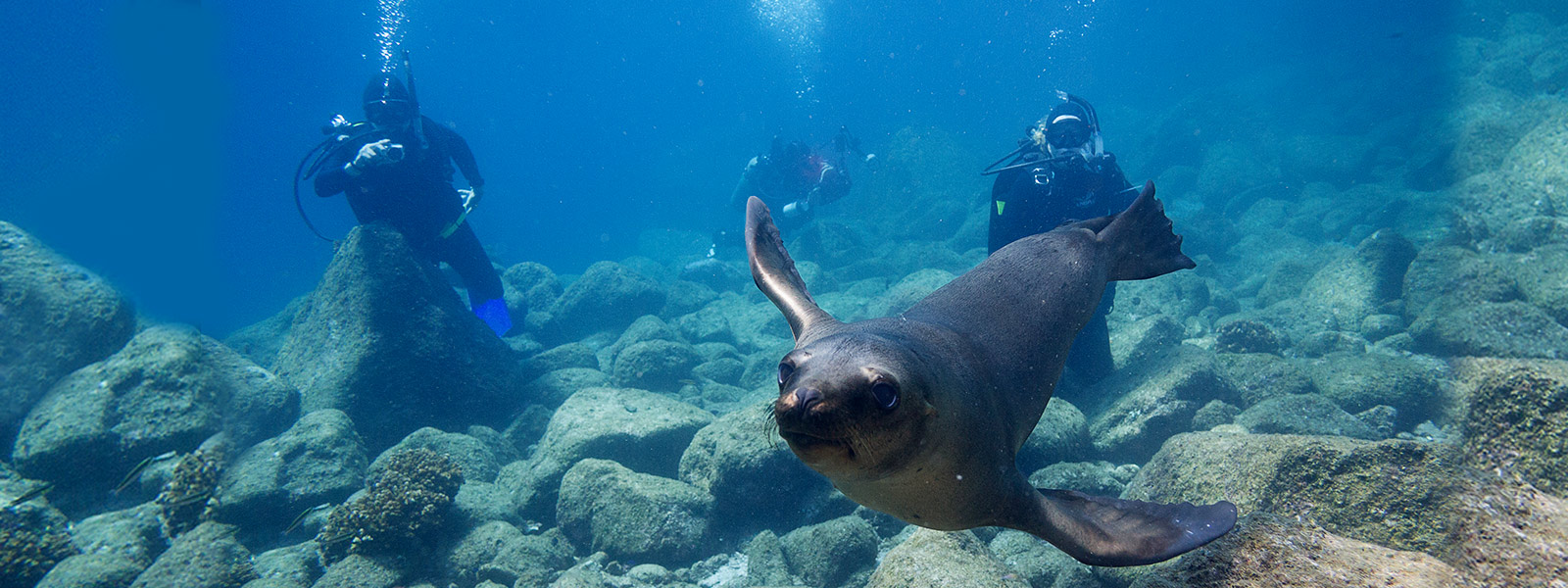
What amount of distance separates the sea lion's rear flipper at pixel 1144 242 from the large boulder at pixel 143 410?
9724mm

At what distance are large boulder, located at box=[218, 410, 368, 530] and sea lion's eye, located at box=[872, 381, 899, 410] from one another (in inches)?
273

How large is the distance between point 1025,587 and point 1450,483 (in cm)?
184

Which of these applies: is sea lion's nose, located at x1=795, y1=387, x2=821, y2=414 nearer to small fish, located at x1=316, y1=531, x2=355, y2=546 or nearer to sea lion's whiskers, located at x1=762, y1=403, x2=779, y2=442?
sea lion's whiskers, located at x1=762, y1=403, x2=779, y2=442

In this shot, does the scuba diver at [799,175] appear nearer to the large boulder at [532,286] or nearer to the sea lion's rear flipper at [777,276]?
the large boulder at [532,286]

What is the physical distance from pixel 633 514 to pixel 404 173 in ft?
27.4

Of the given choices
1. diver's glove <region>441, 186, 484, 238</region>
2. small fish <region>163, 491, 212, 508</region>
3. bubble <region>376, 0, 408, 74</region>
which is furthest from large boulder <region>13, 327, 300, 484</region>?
bubble <region>376, 0, 408, 74</region>

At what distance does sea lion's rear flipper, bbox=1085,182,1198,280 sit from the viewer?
367cm

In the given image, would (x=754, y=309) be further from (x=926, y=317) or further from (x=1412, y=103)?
(x=1412, y=103)

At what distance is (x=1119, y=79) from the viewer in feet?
260

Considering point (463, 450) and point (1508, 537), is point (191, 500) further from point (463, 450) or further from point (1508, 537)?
point (1508, 537)

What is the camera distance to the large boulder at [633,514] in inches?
195

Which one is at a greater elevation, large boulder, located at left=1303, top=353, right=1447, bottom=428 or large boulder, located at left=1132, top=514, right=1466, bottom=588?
large boulder, located at left=1303, top=353, right=1447, bottom=428

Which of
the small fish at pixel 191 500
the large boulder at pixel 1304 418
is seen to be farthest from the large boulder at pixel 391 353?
the large boulder at pixel 1304 418

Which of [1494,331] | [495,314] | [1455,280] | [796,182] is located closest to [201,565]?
[495,314]
